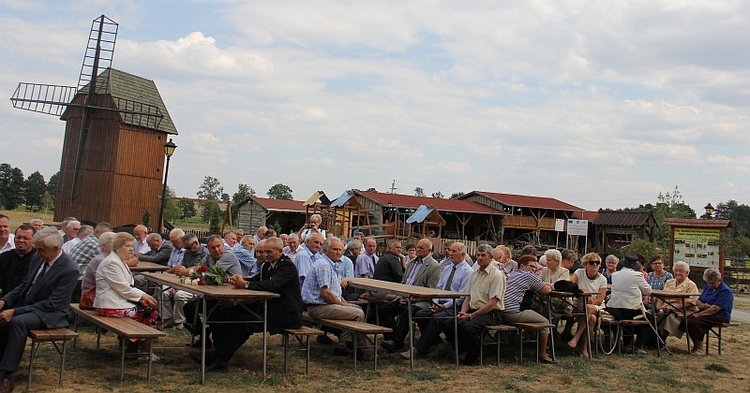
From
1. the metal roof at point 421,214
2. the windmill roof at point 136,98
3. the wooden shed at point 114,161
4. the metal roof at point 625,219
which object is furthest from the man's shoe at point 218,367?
the metal roof at point 625,219

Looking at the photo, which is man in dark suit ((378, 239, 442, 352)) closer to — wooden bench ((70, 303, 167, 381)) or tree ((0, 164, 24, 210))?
wooden bench ((70, 303, 167, 381))

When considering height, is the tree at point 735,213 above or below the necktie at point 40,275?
above

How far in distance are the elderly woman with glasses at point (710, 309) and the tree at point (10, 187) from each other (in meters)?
67.2

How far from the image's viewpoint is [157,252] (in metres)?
10.8

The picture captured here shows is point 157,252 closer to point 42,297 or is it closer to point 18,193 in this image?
point 42,297

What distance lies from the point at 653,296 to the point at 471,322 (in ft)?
11.1

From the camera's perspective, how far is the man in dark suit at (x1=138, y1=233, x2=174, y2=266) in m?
10.5

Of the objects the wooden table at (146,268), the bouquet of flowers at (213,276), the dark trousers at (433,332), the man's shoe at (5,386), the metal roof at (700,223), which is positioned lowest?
the man's shoe at (5,386)

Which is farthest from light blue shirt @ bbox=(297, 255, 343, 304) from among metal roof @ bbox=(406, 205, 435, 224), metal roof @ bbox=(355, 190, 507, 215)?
metal roof @ bbox=(355, 190, 507, 215)

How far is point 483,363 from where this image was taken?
822 centimetres

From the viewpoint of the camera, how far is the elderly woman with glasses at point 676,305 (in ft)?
33.2

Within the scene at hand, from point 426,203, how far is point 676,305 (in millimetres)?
35078

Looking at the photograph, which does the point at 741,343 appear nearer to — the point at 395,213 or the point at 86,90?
the point at 395,213

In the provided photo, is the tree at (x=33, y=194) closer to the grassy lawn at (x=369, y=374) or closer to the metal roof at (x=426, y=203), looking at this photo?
the metal roof at (x=426, y=203)
